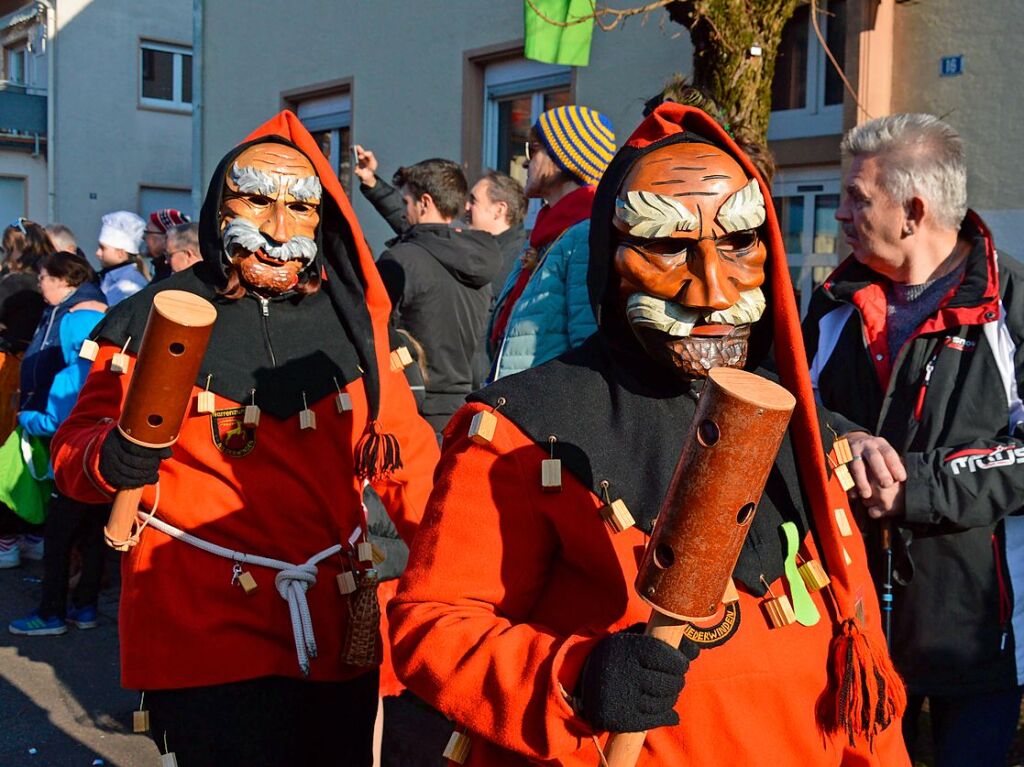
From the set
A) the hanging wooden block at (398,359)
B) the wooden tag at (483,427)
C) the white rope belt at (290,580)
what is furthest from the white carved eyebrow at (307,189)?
the wooden tag at (483,427)

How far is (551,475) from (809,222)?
6572 mm

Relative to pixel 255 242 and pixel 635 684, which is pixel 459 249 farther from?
pixel 635 684

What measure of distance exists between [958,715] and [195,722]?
198 centimetres

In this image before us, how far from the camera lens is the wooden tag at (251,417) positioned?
2852 millimetres

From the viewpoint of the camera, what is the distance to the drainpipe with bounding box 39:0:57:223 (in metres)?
23.3

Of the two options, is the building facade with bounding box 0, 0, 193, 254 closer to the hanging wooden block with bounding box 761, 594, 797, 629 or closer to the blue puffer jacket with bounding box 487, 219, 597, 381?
the blue puffer jacket with bounding box 487, 219, 597, 381

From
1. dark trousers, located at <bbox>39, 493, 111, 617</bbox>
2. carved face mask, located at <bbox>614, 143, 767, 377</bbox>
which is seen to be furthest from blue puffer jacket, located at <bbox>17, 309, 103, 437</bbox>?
carved face mask, located at <bbox>614, 143, 767, 377</bbox>

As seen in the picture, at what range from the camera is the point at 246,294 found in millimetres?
3037

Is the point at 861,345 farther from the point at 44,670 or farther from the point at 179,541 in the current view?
the point at 44,670

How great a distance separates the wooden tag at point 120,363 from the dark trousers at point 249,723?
794mm

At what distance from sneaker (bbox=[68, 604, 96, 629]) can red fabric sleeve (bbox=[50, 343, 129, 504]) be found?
12.9ft

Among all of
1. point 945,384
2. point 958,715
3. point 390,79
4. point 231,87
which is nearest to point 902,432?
point 945,384

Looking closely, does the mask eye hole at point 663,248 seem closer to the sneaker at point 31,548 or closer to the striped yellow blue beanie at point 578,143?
the striped yellow blue beanie at point 578,143

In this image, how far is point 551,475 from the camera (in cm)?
176
